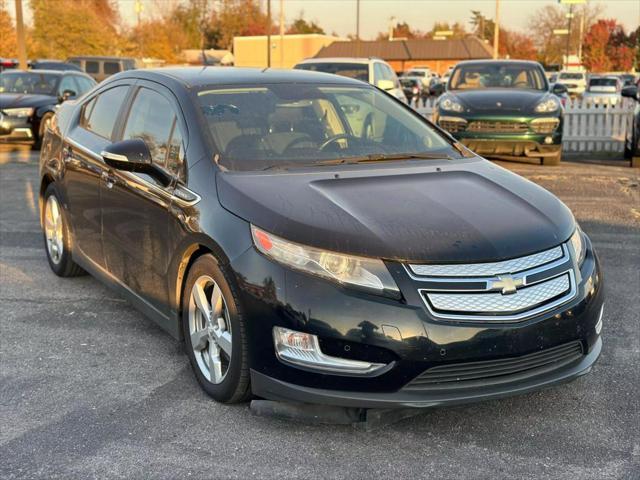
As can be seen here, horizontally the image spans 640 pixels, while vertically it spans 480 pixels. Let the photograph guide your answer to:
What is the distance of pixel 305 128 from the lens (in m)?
4.37

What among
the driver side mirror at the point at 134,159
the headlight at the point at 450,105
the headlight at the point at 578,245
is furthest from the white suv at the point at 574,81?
the driver side mirror at the point at 134,159

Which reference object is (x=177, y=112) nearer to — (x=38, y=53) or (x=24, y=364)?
(x=24, y=364)

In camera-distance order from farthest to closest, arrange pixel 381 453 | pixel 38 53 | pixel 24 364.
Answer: pixel 38 53 < pixel 24 364 < pixel 381 453

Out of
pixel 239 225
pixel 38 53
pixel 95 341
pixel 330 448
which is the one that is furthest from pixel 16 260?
pixel 38 53

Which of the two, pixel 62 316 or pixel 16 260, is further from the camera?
pixel 16 260

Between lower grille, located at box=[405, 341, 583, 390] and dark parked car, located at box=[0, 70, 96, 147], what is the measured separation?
38.7ft

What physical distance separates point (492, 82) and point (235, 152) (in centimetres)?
984

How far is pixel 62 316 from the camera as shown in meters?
4.94

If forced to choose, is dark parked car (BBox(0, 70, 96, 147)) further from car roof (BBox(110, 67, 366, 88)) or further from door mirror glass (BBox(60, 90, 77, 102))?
car roof (BBox(110, 67, 366, 88))

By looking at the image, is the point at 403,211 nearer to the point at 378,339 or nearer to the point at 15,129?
the point at 378,339

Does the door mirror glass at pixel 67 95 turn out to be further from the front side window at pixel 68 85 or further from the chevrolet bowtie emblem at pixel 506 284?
the chevrolet bowtie emblem at pixel 506 284

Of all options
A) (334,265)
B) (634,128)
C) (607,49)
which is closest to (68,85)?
(634,128)

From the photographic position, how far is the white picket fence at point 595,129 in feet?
47.9

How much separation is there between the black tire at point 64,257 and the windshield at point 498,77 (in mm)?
8633
